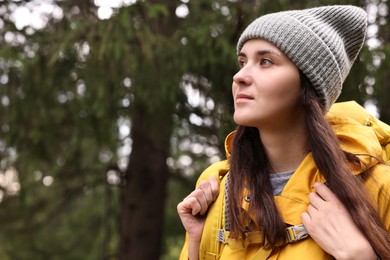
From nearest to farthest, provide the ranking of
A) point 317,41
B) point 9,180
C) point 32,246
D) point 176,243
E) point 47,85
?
point 317,41, point 47,85, point 9,180, point 32,246, point 176,243

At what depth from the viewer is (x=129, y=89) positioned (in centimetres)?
500

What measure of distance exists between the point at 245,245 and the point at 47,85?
3.45 metres

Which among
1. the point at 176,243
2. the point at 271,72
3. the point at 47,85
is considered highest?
the point at 271,72

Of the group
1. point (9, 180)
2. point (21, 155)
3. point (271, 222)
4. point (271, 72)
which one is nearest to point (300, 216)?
point (271, 222)

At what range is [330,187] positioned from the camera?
6.77 ft

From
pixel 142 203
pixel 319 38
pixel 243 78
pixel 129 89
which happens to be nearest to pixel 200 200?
pixel 243 78

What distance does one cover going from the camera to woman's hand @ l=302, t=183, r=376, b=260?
1.95 meters

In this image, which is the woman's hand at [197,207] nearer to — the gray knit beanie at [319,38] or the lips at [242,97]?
the lips at [242,97]

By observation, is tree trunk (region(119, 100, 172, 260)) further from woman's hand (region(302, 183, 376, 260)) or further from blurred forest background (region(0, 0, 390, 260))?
woman's hand (region(302, 183, 376, 260))

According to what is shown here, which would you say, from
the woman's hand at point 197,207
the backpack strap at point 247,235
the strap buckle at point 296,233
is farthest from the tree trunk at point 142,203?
the strap buckle at point 296,233

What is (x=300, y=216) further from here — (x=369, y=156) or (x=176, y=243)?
(x=176, y=243)

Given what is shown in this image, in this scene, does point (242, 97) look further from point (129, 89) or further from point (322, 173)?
point (129, 89)

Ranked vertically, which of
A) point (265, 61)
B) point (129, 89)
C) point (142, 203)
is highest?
point (265, 61)

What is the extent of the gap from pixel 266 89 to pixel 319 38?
0.92ft
